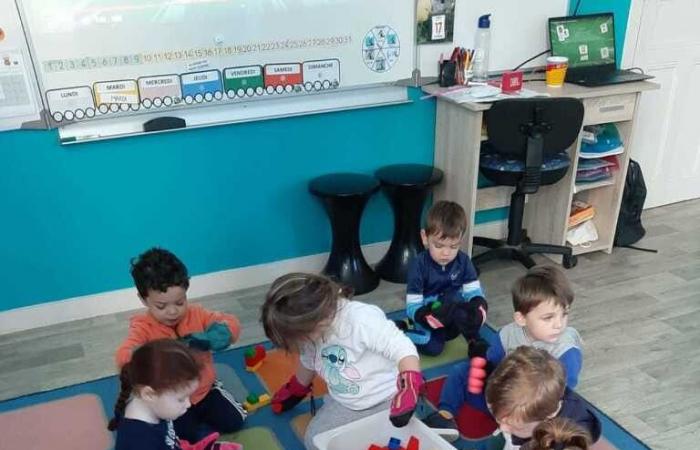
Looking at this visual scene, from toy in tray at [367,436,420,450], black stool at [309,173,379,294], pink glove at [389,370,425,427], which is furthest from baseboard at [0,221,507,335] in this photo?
pink glove at [389,370,425,427]

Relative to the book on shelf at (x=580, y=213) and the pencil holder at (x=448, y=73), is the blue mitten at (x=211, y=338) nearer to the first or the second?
the pencil holder at (x=448, y=73)

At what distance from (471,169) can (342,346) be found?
4.20 feet

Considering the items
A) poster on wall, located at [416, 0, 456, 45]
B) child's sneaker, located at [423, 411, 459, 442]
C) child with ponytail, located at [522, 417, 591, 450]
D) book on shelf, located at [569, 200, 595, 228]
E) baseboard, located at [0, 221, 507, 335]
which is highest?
poster on wall, located at [416, 0, 456, 45]

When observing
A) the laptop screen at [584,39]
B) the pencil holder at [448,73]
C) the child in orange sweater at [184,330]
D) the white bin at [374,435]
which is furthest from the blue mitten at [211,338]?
the laptop screen at [584,39]

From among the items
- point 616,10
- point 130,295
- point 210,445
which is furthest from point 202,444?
point 616,10

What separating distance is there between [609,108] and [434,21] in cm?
85

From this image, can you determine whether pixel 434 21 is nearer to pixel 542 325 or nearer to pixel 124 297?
pixel 542 325

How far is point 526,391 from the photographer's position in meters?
1.46

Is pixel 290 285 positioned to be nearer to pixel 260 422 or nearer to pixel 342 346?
pixel 342 346

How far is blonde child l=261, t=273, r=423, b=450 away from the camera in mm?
1507

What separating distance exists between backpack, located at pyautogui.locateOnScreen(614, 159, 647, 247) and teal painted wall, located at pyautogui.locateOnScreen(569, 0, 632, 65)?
0.60 meters

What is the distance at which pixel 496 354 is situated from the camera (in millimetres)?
1912

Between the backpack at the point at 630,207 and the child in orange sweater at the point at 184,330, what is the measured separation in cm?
210

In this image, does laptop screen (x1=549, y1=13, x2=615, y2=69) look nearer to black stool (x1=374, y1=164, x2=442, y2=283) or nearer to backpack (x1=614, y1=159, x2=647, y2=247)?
backpack (x1=614, y1=159, x2=647, y2=247)
